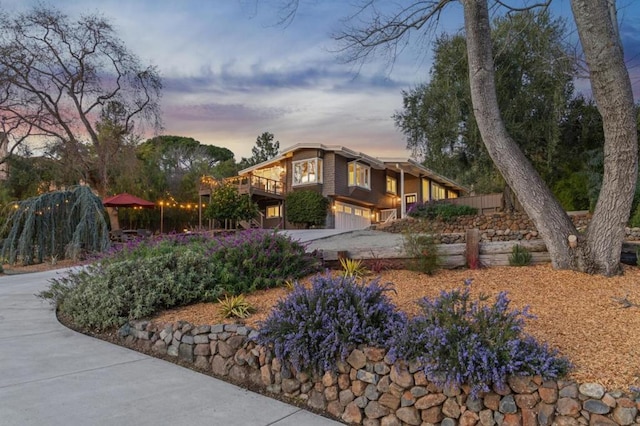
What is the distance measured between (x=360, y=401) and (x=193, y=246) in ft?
15.2

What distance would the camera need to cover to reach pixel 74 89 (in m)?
21.5

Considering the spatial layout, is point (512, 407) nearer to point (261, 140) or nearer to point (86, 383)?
point (86, 383)

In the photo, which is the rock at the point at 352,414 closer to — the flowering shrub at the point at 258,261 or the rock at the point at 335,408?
the rock at the point at 335,408

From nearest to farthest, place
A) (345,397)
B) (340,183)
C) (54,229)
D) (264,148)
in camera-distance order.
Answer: (345,397), (54,229), (340,183), (264,148)

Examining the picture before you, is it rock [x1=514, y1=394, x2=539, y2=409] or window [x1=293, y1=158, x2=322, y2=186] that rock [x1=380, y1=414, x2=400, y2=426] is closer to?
rock [x1=514, y1=394, x2=539, y2=409]

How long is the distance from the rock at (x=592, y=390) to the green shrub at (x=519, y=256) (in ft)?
12.6

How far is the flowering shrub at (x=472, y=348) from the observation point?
115 inches

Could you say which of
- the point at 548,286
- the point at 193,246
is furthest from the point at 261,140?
the point at 548,286

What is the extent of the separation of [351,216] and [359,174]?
2666 mm

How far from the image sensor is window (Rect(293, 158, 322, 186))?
984 inches

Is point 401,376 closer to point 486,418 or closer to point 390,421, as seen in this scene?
point 390,421

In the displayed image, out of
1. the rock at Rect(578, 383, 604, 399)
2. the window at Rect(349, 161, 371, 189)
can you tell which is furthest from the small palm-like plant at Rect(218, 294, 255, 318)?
the window at Rect(349, 161, 371, 189)

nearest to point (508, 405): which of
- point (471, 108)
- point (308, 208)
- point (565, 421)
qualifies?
point (565, 421)

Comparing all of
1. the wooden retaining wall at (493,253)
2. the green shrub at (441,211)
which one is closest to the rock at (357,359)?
the wooden retaining wall at (493,253)
